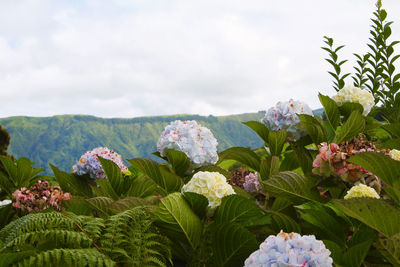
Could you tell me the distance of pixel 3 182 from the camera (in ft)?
12.9

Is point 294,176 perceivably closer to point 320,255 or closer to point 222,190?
point 222,190

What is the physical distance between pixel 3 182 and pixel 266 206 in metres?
2.98

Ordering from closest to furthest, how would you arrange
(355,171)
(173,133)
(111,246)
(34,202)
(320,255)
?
1. (320,255)
2. (111,246)
3. (355,171)
4. (173,133)
5. (34,202)

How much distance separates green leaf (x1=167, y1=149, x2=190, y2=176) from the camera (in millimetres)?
2550

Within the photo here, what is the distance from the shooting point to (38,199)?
3.34 meters

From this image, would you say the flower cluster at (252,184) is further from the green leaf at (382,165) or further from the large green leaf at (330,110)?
the green leaf at (382,165)

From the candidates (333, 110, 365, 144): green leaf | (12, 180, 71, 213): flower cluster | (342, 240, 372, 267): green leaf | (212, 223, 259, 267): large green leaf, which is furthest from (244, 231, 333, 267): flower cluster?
(12, 180, 71, 213): flower cluster

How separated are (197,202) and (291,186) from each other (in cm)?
45

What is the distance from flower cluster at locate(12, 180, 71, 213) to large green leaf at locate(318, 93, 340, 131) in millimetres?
2397

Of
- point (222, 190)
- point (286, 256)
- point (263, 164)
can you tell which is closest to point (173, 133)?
point (263, 164)

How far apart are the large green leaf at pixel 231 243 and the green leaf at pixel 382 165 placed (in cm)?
54

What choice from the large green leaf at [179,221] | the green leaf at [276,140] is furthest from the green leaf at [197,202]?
the green leaf at [276,140]

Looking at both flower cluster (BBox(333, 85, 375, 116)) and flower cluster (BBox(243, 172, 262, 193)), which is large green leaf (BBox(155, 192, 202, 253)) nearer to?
flower cluster (BBox(243, 172, 262, 193))

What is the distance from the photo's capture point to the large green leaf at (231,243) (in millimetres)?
1526
